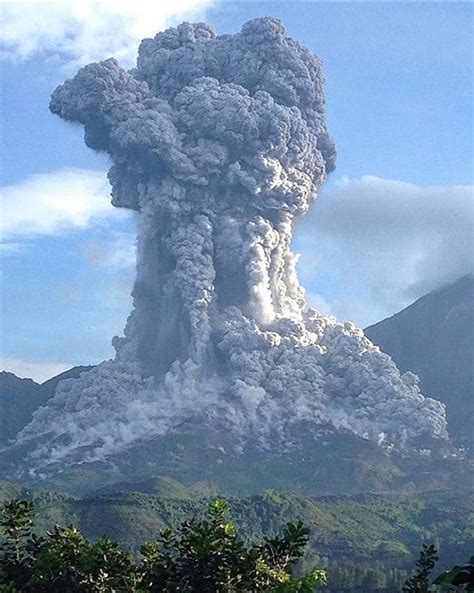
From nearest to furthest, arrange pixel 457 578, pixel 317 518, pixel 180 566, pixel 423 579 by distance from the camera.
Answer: pixel 457 578, pixel 180 566, pixel 423 579, pixel 317 518

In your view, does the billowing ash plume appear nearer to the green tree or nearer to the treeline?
the green tree

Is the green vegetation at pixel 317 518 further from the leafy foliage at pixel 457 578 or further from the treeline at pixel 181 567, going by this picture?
the leafy foliage at pixel 457 578

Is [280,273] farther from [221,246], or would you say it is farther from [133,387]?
[133,387]

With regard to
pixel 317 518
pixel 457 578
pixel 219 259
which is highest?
pixel 219 259

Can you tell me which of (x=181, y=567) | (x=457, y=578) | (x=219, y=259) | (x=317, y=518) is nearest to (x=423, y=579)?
(x=181, y=567)

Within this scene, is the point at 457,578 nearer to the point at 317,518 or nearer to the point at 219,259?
the point at 317,518

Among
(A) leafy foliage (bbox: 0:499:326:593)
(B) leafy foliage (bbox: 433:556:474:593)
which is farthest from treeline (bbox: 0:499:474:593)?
(B) leafy foliage (bbox: 433:556:474:593)

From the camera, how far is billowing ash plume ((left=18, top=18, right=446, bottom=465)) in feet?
545

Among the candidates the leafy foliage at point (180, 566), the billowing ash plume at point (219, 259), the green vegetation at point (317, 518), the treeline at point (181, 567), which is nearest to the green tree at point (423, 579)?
the treeline at point (181, 567)

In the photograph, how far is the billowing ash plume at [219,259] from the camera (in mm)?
166250

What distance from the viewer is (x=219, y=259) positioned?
172 meters

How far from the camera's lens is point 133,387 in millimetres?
180000

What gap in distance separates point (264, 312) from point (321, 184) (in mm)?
22629

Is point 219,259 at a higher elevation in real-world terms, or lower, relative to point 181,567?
higher
